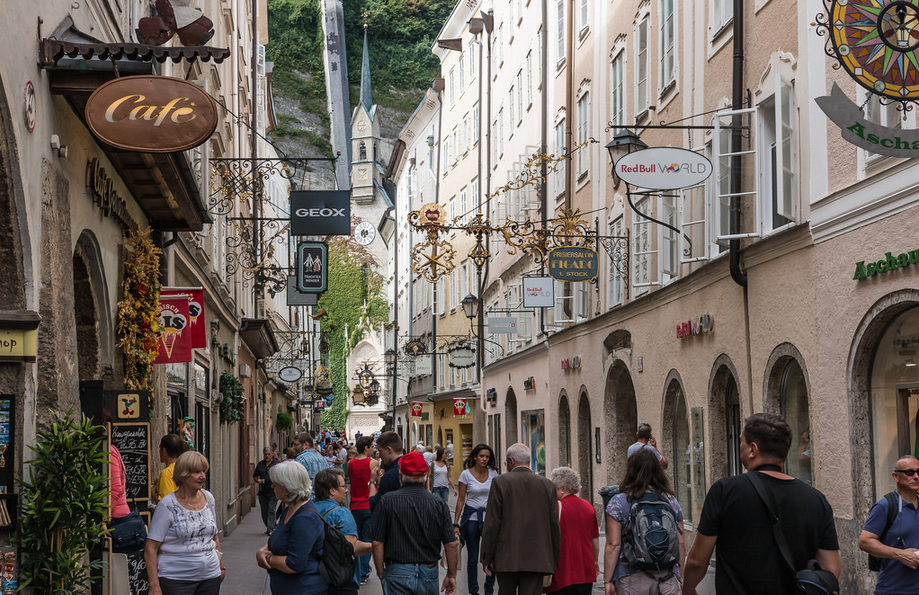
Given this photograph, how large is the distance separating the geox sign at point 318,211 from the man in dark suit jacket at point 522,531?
963 cm

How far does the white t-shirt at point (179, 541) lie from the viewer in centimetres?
790

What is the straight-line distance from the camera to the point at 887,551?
291 inches

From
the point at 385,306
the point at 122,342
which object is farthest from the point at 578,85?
the point at 385,306

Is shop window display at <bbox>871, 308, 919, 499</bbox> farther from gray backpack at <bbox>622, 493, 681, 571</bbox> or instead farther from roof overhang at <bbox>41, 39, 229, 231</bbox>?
roof overhang at <bbox>41, 39, 229, 231</bbox>

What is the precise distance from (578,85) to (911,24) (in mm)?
19093

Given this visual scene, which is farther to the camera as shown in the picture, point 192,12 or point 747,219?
point 747,219

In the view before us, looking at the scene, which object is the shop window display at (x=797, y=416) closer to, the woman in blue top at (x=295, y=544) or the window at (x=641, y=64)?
the window at (x=641, y=64)

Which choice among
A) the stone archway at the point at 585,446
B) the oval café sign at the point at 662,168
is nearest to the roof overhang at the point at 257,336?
the stone archway at the point at 585,446

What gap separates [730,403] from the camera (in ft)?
56.0

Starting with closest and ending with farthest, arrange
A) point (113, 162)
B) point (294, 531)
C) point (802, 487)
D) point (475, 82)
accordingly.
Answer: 1. point (802, 487)
2. point (294, 531)
3. point (113, 162)
4. point (475, 82)

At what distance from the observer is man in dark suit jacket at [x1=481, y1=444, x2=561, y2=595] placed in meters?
8.84

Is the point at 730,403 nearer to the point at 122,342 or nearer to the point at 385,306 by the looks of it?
the point at 122,342

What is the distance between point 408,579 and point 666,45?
13.9 metres

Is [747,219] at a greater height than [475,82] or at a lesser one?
lesser
